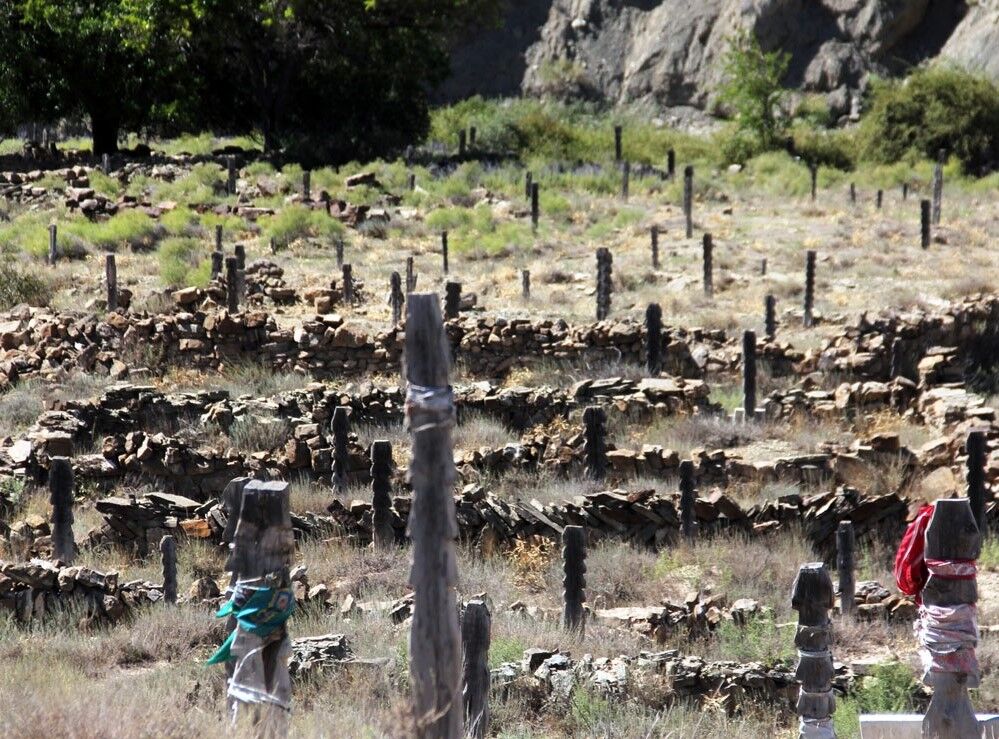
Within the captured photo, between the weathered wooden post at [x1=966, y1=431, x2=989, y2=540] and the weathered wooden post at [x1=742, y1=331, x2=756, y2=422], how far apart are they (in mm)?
4962

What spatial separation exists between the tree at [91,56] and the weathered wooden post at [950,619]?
3663 cm

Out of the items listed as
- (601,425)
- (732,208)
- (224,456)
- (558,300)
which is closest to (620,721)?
(601,425)

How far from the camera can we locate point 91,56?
130 ft

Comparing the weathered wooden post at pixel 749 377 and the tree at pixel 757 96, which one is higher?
the tree at pixel 757 96

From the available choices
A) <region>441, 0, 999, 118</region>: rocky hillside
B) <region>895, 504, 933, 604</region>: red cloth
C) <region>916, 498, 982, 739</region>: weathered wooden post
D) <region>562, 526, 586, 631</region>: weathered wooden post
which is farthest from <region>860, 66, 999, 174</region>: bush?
<region>916, 498, 982, 739</region>: weathered wooden post

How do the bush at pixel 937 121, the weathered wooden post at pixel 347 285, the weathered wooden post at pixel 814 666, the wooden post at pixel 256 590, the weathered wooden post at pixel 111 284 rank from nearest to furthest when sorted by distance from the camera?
1. the wooden post at pixel 256 590
2. the weathered wooden post at pixel 814 666
3. the weathered wooden post at pixel 111 284
4. the weathered wooden post at pixel 347 285
5. the bush at pixel 937 121

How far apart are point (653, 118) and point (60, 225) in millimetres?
33358

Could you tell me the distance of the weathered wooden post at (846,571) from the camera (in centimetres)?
1163

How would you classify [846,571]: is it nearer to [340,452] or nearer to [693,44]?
[340,452]

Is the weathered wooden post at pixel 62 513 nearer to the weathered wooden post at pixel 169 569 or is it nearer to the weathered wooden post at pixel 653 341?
the weathered wooden post at pixel 169 569

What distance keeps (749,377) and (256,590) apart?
13673 mm

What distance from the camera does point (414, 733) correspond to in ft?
19.1

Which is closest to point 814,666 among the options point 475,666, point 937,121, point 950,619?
point 950,619

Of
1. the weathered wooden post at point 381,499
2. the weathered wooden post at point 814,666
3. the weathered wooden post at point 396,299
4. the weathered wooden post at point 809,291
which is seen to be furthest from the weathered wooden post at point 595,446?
the weathered wooden post at point 809,291
